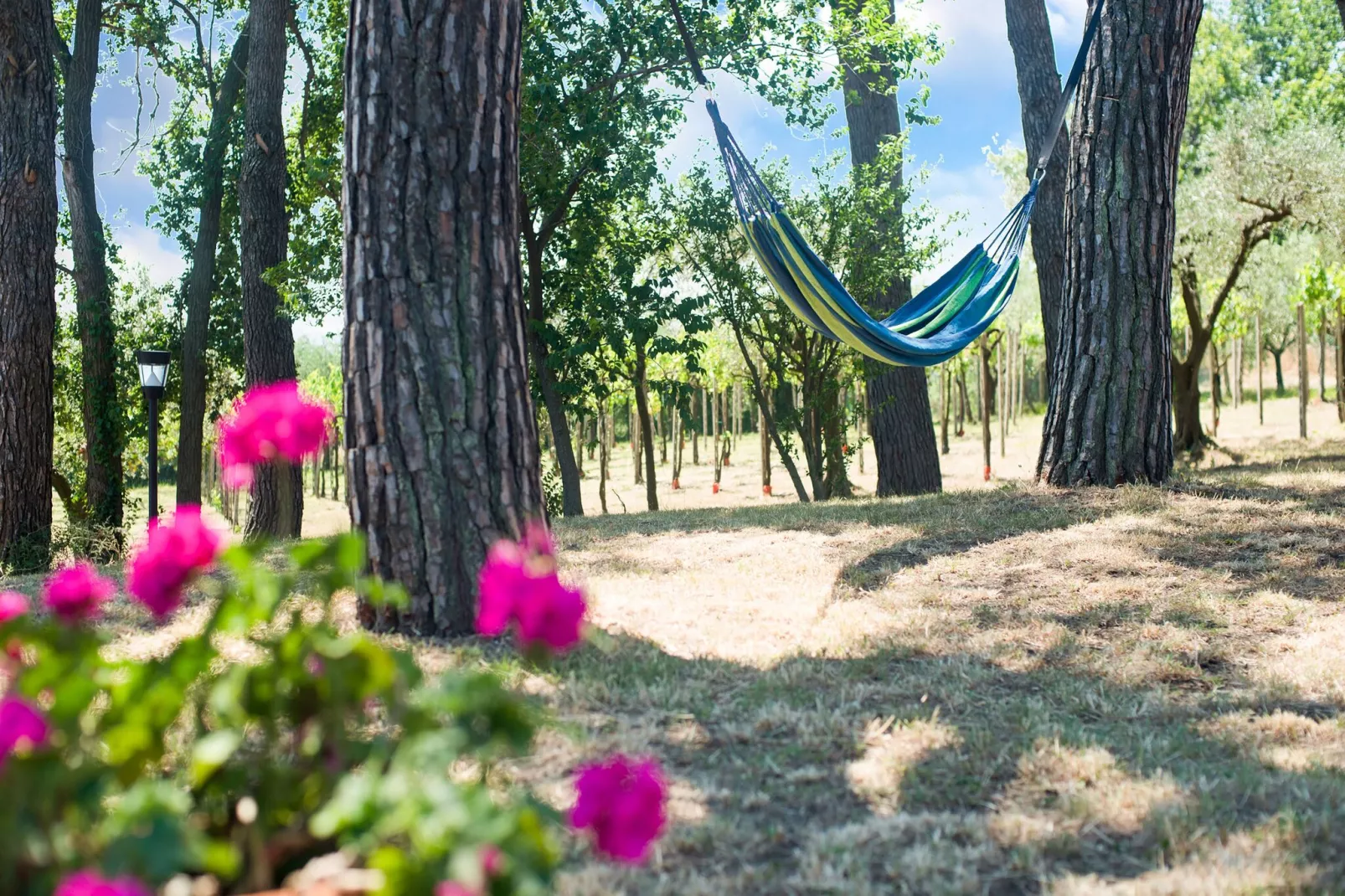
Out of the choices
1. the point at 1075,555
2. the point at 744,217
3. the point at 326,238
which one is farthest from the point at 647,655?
the point at 326,238

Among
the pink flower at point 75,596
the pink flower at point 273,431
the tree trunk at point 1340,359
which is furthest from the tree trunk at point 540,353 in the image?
the tree trunk at point 1340,359

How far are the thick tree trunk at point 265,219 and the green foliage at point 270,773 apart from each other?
650cm

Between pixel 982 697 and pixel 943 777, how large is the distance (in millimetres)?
520

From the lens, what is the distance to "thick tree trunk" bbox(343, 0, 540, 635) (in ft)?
8.41

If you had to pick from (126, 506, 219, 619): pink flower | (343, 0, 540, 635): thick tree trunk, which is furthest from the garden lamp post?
(126, 506, 219, 619): pink flower

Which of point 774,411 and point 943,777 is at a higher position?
point 774,411

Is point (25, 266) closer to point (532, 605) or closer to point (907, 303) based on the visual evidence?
point (907, 303)

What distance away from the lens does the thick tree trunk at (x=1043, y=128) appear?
22.6ft

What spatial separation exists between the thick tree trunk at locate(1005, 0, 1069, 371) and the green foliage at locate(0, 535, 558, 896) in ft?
20.8

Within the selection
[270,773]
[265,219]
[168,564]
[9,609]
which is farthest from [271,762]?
[265,219]

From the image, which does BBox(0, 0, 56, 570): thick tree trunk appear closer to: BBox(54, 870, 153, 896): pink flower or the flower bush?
the flower bush

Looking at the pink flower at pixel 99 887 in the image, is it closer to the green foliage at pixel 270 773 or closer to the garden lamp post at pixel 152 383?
the green foliage at pixel 270 773

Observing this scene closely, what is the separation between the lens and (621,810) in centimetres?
93

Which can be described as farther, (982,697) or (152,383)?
(152,383)
